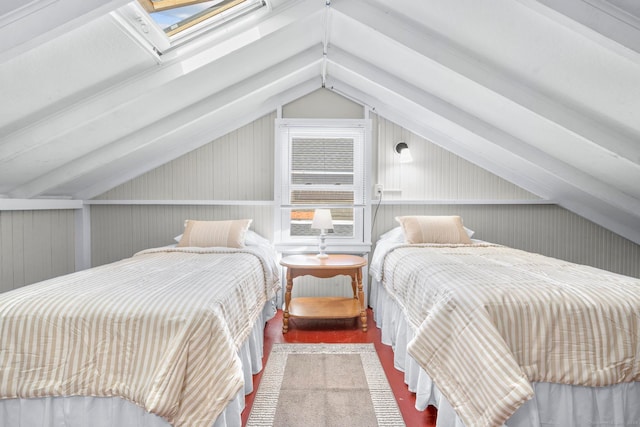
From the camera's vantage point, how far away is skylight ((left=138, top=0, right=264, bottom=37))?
194cm

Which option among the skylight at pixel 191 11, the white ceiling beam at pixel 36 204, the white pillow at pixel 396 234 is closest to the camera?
the skylight at pixel 191 11

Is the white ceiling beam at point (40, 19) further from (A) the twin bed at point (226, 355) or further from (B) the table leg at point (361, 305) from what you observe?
(B) the table leg at point (361, 305)

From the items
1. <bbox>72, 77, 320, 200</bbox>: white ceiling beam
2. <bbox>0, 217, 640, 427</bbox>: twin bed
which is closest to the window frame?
<bbox>72, 77, 320, 200</bbox>: white ceiling beam

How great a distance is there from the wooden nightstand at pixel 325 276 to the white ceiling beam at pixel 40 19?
2050 millimetres

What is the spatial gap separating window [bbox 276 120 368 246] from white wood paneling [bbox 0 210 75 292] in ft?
6.56

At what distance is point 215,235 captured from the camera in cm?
328

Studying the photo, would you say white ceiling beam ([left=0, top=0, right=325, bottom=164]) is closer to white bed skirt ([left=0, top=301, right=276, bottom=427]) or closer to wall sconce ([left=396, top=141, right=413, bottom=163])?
white bed skirt ([left=0, top=301, right=276, bottom=427])

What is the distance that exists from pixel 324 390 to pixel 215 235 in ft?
5.55

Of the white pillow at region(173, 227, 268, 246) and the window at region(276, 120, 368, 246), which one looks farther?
the window at region(276, 120, 368, 246)

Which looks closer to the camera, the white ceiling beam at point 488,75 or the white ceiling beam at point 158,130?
the white ceiling beam at point 488,75

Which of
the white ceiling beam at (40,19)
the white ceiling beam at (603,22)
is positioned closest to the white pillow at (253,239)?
the white ceiling beam at (40,19)

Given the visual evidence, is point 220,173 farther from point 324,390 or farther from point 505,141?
point 505,141

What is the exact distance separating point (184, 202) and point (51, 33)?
7.70 ft

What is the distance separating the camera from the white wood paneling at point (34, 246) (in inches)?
109
